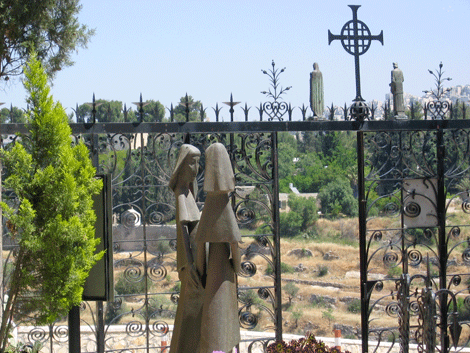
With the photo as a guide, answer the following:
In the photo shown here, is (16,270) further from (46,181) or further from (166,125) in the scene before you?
(166,125)

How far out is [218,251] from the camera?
411 centimetres

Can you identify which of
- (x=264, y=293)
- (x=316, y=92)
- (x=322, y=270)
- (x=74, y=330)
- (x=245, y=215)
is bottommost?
(x=322, y=270)

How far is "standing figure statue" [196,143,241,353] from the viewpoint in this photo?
403 centimetres

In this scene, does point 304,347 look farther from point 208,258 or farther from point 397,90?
point 397,90

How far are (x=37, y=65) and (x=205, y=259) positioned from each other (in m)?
2.30

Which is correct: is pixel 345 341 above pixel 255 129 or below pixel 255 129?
below

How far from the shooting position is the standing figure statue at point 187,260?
4.21 metres

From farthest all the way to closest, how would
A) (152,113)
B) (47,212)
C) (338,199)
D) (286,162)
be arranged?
1. (286,162)
2. (338,199)
3. (152,113)
4. (47,212)

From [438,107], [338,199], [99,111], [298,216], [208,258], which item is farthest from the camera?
[338,199]

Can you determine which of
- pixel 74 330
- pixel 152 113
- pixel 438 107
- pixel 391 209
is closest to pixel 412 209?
pixel 391 209

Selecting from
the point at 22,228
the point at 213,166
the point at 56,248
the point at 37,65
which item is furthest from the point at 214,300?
the point at 37,65

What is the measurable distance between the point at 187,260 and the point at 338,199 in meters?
27.5

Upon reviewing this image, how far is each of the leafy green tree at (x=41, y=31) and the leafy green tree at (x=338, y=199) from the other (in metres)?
25.5

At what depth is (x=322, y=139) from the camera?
1331 inches
